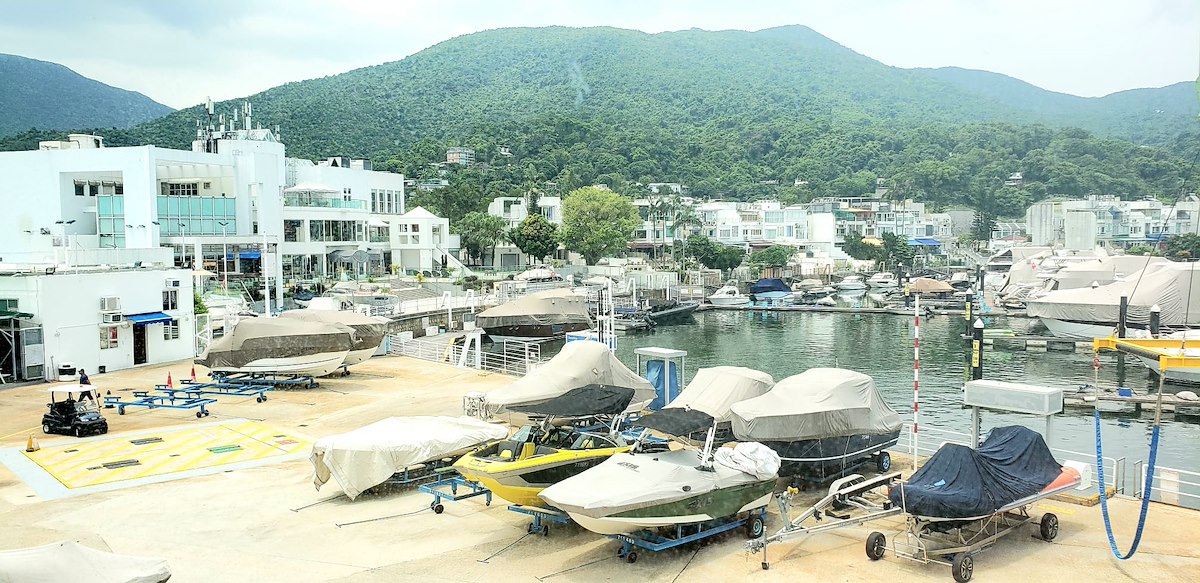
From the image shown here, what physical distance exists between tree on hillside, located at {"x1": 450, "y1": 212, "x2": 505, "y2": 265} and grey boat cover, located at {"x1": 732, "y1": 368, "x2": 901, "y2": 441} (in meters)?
63.0

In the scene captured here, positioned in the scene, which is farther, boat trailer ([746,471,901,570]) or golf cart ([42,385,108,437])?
golf cart ([42,385,108,437])

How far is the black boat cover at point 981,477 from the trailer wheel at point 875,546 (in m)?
0.55

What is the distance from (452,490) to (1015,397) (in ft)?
29.0

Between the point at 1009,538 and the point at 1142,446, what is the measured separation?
18.6 metres

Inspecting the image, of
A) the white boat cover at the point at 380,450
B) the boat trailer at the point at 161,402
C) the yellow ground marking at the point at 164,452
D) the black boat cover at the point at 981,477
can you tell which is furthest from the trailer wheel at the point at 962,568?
the boat trailer at the point at 161,402

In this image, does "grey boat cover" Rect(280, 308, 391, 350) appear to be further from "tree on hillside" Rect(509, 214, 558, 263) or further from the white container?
"tree on hillside" Rect(509, 214, 558, 263)

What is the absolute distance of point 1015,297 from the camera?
72.3 metres

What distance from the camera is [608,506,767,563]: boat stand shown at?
452 inches

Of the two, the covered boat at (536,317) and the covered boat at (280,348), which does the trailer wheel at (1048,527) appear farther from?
the covered boat at (536,317)

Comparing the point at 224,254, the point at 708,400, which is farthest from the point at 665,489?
the point at 224,254

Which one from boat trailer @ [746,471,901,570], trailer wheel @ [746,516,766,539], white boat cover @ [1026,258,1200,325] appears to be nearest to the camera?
boat trailer @ [746,471,901,570]

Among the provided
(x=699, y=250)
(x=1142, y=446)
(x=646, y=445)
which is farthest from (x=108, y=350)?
(x=699, y=250)

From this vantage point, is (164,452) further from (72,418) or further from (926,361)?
(926,361)

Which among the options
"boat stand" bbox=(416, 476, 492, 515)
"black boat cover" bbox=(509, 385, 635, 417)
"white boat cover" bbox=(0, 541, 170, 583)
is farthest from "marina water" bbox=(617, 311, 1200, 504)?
"white boat cover" bbox=(0, 541, 170, 583)
